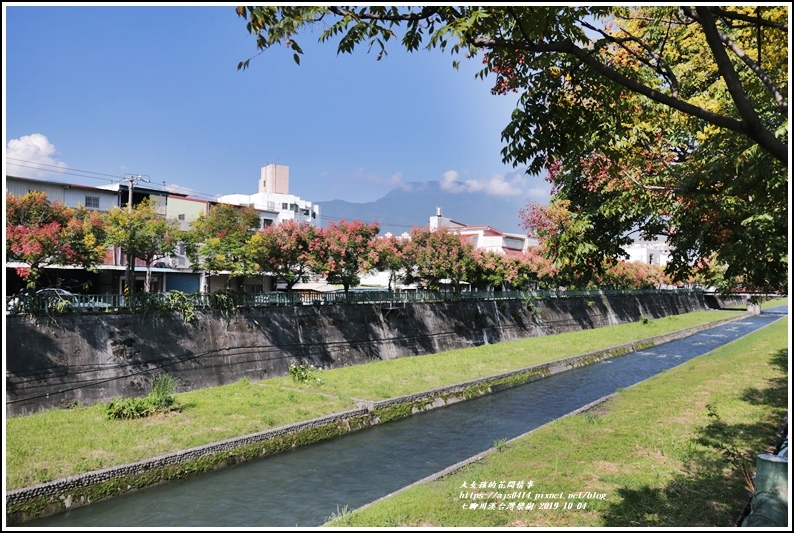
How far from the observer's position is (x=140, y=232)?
19.4 metres

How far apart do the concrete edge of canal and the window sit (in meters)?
21.1

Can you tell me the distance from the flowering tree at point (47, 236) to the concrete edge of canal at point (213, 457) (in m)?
7.20

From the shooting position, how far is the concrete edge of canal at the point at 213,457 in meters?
11.0

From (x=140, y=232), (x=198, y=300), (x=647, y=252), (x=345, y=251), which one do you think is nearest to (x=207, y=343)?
(x=198, y=300)

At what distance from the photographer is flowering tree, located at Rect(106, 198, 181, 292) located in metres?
19.1

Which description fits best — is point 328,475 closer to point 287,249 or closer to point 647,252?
point 287,249

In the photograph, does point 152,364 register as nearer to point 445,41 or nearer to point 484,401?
point 484,401

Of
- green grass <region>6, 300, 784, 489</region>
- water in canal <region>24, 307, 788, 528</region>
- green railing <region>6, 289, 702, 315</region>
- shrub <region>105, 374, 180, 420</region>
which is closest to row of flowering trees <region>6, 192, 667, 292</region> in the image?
green railing <region>6, 289, 702, 315</region>

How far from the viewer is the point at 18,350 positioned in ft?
50.6

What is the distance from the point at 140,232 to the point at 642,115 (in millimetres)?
16247

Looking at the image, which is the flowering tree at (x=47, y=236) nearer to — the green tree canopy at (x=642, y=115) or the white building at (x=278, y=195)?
the green tree canopy at (x=642, y=115)

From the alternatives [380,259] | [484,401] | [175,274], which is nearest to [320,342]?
[380,259]

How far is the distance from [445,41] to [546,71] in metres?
1.70

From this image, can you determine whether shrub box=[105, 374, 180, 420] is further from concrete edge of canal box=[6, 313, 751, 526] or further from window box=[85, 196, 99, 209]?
window box=[85, 196, 99, 209]
